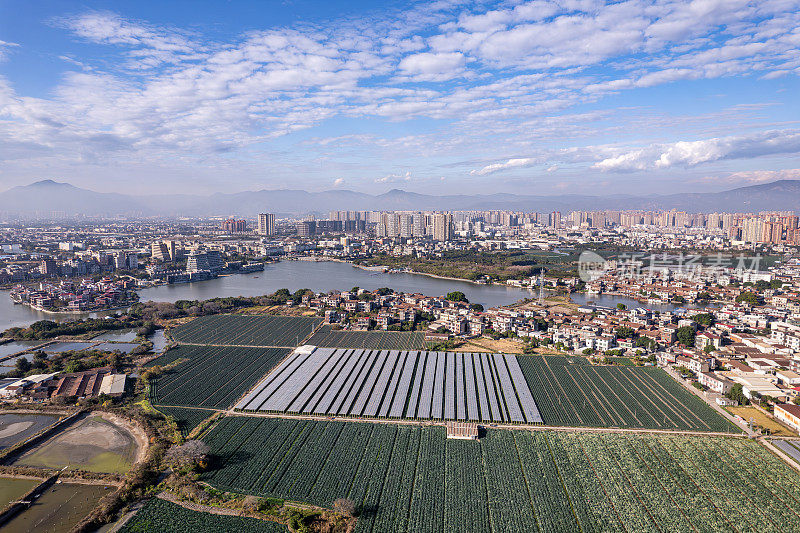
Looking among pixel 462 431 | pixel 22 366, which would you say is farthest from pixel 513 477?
pixel 22 366

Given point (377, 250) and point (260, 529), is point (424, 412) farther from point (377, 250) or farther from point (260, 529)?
point (377, 250)

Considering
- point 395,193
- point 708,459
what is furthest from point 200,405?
point 395,193

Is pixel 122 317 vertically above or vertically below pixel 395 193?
below

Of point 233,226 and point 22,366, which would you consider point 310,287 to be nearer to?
point 22,366

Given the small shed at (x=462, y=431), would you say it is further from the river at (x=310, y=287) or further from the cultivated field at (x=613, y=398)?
the river at (x=310, y=287)

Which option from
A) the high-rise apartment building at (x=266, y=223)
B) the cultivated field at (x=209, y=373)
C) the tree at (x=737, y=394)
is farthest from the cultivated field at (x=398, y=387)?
the high-rise apartment building at (x=266, y=223)
